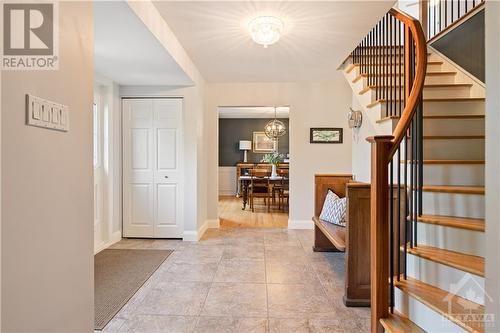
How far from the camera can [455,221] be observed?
1861 millimetres

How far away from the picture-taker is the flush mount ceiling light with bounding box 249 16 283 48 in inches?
103

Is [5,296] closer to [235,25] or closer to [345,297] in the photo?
[345,297]

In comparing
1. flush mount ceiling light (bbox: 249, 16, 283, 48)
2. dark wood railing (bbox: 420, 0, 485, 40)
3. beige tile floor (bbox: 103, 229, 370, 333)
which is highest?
dark wood railing (bbox: 420, 0, 485, 40)

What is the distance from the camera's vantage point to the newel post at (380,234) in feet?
5.86

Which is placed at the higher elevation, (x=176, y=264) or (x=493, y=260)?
(x=493, y=260)

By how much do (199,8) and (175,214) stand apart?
280 centimetres

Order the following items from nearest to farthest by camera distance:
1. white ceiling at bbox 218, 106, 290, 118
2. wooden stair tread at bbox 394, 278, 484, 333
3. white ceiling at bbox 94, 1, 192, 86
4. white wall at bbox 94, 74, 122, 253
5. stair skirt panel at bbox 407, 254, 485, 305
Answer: wooden stair tread at bbox 394, 278, 484, 333, stair skirt panel at bbox 407, 254, 485, 305, white ceiling at bbox 94, 1, 192, 86, white wall at bbox 94, 74, 122, 253, white ceiling at bbox 218, 106, 290, 118

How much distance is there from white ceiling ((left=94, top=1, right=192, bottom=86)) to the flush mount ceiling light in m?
0.90

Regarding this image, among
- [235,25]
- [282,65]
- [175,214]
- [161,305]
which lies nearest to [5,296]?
[161,305]

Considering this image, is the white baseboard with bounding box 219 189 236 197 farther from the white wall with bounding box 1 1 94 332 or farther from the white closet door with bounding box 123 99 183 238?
the white wall with bounding box 1 1 94 332

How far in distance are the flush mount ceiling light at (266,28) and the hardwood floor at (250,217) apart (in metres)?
3.29

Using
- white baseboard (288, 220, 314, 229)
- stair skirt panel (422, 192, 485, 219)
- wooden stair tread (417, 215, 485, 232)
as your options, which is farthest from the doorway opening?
wooden stair tread (417, 215, 485, 232)

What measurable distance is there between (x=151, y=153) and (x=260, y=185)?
3067 mm

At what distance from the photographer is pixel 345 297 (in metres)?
2.35
